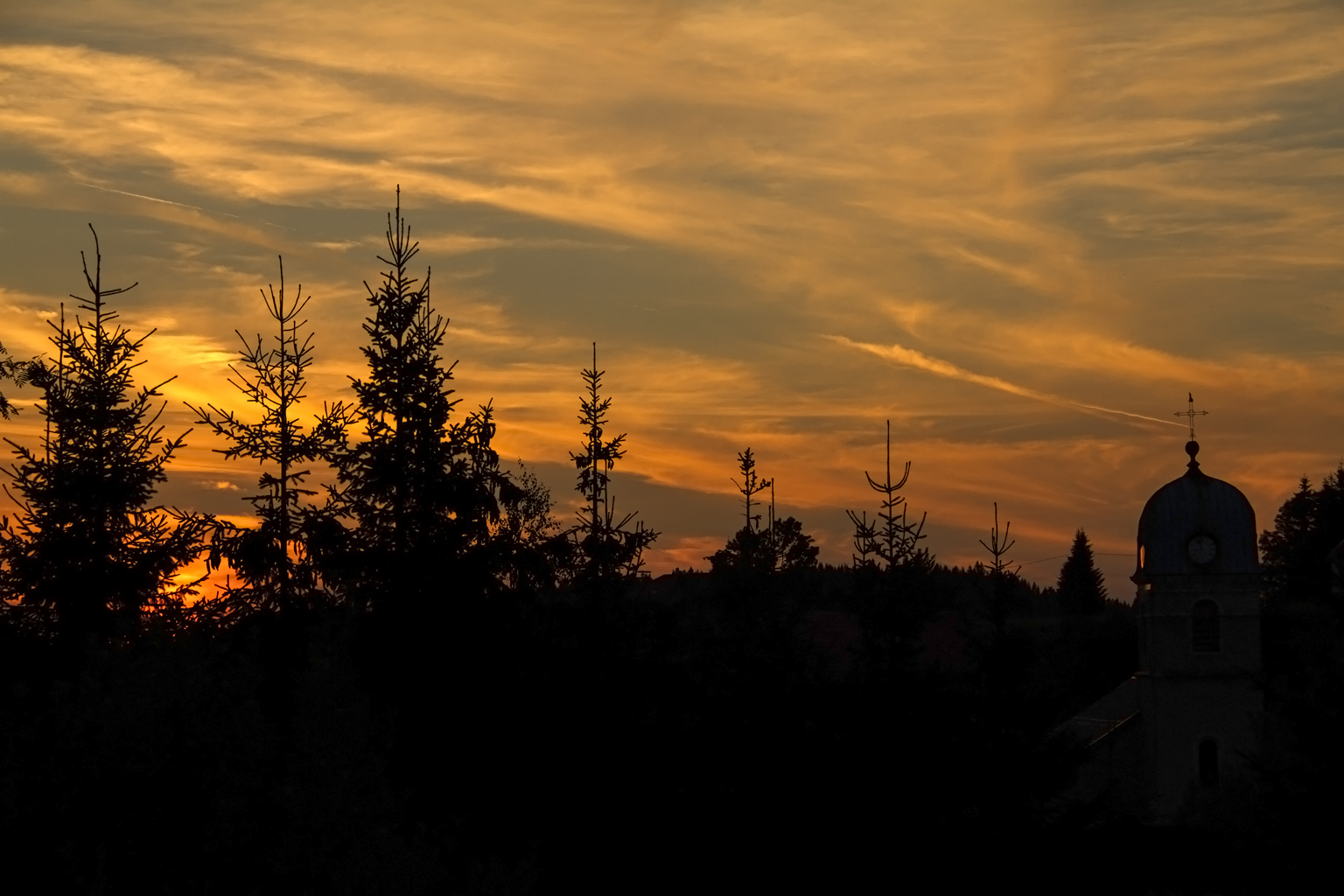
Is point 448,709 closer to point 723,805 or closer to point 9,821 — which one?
point 723,805

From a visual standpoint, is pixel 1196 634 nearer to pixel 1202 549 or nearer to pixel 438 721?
pixel 1202 549

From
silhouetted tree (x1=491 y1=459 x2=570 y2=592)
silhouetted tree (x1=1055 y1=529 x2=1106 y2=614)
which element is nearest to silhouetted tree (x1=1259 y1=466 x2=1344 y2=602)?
silhouetted tree (x1=1055 y1=529 x2=1106 y2=614)

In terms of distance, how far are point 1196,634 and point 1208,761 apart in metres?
4.38

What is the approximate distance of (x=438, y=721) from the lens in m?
21.7

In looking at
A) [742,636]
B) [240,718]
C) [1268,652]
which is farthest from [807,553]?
[240,718]

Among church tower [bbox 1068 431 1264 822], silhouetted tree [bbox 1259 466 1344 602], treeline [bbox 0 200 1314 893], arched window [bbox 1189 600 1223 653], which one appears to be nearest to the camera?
treeline [bbox 0 200 1314 893]

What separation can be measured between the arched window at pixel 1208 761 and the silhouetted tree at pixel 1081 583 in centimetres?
5384

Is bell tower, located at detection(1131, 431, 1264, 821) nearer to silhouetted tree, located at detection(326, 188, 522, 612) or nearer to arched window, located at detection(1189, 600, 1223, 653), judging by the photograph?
arched window, located at detection(1189, 600, 1223, 653)

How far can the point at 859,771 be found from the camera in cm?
1723

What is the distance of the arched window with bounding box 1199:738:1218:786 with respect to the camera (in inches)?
2014

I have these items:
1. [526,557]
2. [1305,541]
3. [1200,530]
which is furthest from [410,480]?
[1305,541]

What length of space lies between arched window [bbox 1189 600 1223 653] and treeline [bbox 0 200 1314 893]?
25053 mm

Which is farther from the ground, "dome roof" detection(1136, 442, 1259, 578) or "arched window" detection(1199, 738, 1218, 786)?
"dome roof" detection(1136, 442, 1259, 578)

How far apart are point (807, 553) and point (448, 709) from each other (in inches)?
2463
